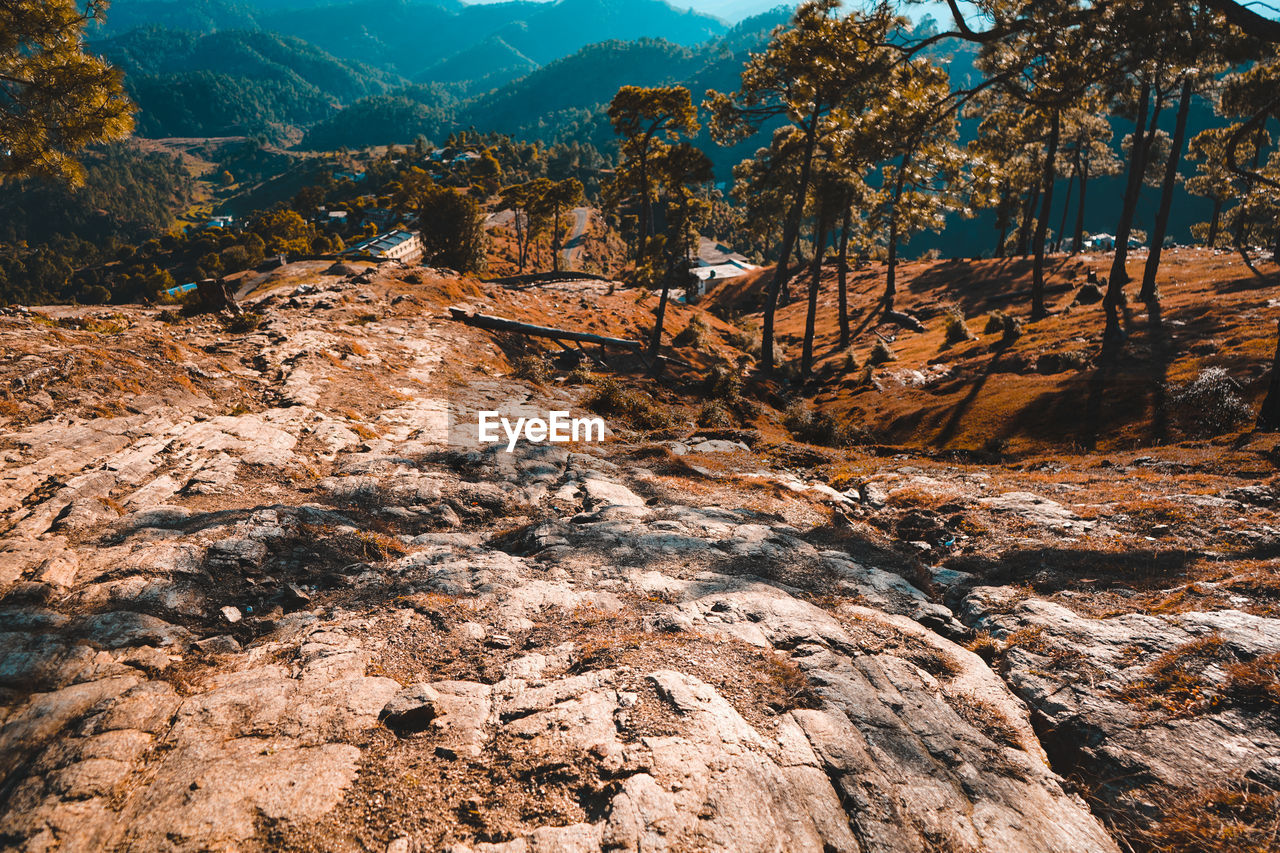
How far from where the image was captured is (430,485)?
10.3 meters

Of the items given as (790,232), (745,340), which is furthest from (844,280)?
(790,232)

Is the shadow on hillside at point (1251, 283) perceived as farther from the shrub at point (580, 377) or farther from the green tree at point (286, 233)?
the green tree at point (286, 233)

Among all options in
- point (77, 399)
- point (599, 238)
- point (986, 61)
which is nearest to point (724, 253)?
point (599, 238)

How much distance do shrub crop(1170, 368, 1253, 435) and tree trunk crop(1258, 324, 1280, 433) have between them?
961 millimetres

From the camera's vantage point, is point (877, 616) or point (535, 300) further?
point (535, 300)

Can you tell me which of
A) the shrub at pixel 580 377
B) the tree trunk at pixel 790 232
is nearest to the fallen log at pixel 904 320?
the tree trunk at pixel 790 232

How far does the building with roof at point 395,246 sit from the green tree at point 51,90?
9647cm

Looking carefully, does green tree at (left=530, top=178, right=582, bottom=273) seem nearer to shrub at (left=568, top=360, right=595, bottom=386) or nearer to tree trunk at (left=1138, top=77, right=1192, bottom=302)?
shrub at (left=568, top=360, right=595, bottom=386)

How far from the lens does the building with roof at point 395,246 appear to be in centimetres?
10175

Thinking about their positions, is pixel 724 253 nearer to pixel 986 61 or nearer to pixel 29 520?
pixel 986 61

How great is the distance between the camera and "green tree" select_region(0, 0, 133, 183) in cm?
954

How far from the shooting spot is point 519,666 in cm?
569

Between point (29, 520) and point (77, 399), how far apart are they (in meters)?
3.72

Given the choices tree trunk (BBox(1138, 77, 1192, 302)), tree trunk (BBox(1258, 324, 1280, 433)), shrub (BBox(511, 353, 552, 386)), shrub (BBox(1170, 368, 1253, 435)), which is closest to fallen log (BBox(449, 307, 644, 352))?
shrub (BBox(511, 353, 552, 386))
